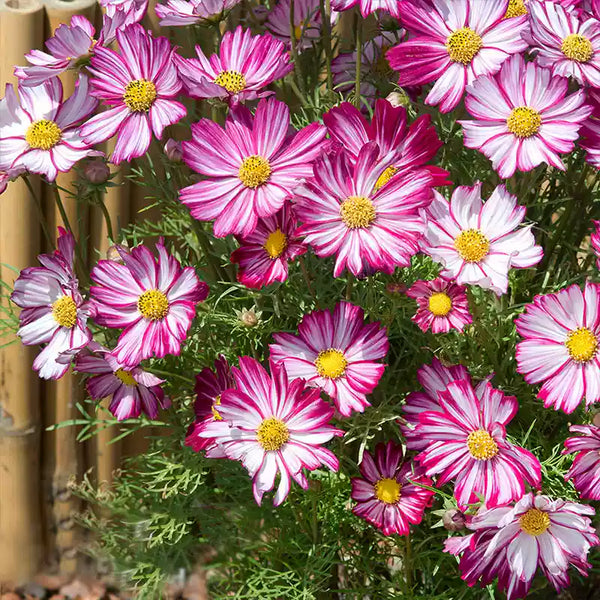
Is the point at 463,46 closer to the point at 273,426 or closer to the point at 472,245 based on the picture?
the point at 472,245

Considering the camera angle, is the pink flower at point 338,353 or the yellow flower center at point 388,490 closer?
the pink flower at point 338,353

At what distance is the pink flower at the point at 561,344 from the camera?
2.60ft

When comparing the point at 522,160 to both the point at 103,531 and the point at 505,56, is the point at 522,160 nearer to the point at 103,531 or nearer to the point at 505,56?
the point at 505,56

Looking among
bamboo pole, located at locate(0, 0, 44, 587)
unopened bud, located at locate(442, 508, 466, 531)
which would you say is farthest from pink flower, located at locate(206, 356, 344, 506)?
bamboo pole, located at locate(0, 0, 44, 587)

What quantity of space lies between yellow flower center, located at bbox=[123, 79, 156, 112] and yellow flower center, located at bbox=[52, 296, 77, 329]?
0.64 ft

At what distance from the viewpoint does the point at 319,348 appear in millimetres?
836

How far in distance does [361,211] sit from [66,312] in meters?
0.31

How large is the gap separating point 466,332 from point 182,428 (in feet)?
1.13

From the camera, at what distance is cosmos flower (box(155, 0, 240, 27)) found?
85 cm

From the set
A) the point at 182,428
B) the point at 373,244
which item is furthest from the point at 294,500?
the point at 373,244

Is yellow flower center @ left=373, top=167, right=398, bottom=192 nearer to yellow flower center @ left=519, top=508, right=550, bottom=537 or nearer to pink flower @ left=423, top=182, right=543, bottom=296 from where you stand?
pink flower @ left=423, top=182, right=543, bottom=296

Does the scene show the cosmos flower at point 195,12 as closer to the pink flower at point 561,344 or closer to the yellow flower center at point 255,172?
the yellow flower center at point 255,172

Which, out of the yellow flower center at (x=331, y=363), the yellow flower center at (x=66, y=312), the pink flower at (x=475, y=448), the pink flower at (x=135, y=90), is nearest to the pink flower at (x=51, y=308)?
the yellow flower center at (x=66, y=312)

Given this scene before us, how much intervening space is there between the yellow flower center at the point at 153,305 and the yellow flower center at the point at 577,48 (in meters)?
0.41
